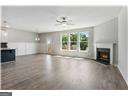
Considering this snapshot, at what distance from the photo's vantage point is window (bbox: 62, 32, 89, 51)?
32.6 ft

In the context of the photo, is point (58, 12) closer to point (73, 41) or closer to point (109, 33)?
point (109, 33)

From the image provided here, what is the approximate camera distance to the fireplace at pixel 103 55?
22.9 ft

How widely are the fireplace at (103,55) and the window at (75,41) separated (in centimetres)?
198

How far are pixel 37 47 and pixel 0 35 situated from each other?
481 centimetres

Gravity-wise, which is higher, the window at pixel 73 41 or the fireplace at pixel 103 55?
the window at pixel 73 41

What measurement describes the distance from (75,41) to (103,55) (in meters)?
3.44

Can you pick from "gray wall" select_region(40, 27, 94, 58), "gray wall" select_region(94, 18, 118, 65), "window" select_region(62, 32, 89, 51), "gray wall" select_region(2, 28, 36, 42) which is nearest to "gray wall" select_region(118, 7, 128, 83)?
"gray wall" select_region(94, 18, 118, 65)

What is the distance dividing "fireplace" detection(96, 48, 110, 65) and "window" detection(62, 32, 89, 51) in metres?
1.98

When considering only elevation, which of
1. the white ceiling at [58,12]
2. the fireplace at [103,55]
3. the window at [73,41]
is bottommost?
the fireplace at [103,55]

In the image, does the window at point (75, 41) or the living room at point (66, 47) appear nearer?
the living room at point (66, 47)

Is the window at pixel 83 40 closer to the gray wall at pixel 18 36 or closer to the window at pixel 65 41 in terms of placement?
the window at pixel 65 41

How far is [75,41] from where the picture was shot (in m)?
10.5

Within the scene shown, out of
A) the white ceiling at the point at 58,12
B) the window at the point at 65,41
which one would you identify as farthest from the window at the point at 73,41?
the white ceiling at the point at 58,12

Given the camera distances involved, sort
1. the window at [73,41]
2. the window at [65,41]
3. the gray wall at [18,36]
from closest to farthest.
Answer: the gray wall at [18,36] → the window at [73,41] → the window at [65,41]
